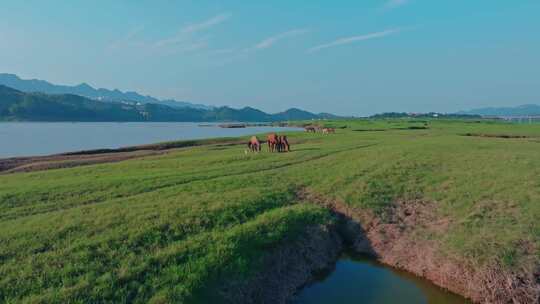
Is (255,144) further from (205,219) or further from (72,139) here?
(72,139)

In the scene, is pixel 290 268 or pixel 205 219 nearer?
pixel 290 268

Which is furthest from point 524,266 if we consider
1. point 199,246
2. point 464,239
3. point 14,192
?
point 14,192

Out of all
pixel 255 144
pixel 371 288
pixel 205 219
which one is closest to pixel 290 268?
pixel 371 288

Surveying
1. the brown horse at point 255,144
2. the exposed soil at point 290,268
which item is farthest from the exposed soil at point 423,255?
the brown horse at point 255,144

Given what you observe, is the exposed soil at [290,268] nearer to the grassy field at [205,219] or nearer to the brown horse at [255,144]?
the grassy field at [205,219]

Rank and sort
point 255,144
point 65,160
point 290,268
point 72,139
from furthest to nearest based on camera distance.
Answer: point 72,139 < point 65,160 < point 255,144 < point 290,268

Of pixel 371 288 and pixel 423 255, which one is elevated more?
pixel 423 255
